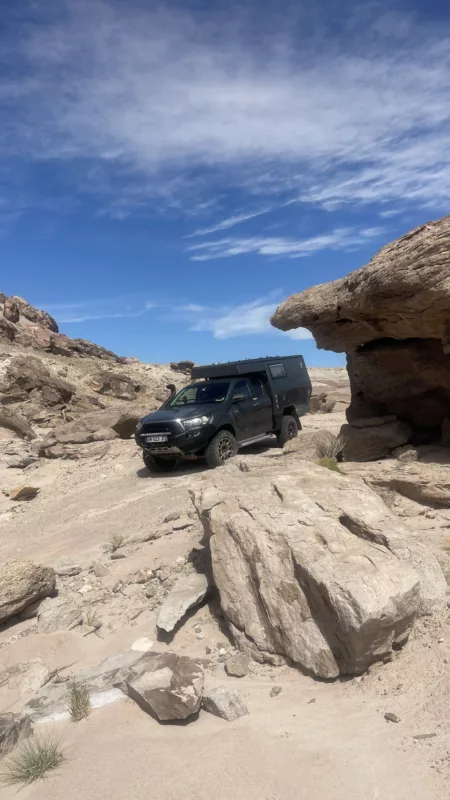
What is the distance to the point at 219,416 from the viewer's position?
418 inches

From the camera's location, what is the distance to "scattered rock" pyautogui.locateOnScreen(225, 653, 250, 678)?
156 inches

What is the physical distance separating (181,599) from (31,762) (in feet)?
5.74

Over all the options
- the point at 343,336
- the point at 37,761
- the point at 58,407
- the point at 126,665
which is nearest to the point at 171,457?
the point at 343,336

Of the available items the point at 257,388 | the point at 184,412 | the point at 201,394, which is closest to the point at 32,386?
the point at 201,394

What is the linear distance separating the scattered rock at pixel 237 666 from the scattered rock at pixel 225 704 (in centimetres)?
29

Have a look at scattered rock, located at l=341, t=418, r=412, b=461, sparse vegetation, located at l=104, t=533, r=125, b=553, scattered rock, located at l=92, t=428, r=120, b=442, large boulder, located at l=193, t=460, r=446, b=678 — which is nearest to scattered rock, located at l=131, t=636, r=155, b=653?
large boulder, located at l=193, t=460, r=446, b=678

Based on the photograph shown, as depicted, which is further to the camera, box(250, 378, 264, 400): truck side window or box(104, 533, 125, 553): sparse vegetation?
box(250, 378, 264, 400): truck side window

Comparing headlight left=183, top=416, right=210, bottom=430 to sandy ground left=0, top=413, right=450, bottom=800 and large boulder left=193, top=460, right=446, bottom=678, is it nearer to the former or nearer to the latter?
large boulder left=193, top=460, right=446, bottom=678

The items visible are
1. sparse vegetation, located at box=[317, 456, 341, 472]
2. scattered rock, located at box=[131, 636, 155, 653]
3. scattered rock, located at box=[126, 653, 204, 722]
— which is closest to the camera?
scattered rock, located at box=[126, 653, 204, 722]

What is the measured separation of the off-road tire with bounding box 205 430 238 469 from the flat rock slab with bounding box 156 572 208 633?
4.97 metres

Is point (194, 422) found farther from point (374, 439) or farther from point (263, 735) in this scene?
point (263, 735)

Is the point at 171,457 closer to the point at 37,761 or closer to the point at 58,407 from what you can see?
Answer: the point at 37,761

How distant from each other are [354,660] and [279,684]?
1.78ft

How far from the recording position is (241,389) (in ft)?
38.0
